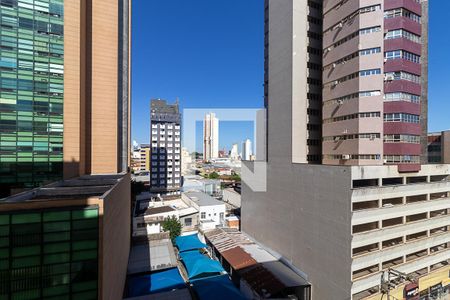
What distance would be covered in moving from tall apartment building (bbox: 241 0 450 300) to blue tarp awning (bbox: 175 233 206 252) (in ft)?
33.7

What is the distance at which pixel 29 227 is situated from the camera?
1080cm

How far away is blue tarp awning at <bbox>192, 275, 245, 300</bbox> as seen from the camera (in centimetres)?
1911

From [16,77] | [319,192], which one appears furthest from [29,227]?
[16,77]

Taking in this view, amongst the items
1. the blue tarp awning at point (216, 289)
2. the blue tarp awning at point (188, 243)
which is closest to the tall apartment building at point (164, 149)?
the blue tarp awning at point (188, 243)

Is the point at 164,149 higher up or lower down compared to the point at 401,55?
lower down

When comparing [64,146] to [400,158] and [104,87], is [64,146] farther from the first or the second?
[400,158]

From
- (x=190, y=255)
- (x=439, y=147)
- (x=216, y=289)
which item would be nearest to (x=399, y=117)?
(x=216, y=289)

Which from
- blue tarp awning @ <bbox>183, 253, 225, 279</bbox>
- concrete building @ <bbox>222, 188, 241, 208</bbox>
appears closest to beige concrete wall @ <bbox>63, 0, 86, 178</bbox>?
blue tarp awning @ <bbox>183, 253, 225, 279</bbox>

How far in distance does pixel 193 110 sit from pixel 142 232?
864 inches

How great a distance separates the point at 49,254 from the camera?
1097cm

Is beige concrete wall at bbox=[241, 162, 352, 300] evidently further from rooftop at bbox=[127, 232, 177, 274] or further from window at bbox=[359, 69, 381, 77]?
rooftop at bbox=[127, 232, 177, 274]

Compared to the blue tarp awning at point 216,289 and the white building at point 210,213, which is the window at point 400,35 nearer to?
the blue tarp awning at point 216,289

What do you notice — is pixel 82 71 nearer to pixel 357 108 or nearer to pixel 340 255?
pixel 357 108

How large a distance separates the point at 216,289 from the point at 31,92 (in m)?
30.6
